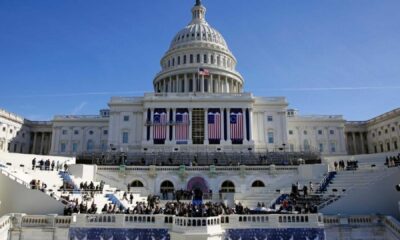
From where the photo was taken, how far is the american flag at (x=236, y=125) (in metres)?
71.2

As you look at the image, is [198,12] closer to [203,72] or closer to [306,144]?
[203,72]

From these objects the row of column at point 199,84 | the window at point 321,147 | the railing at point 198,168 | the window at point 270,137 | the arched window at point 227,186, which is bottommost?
the arched window at point 227,186

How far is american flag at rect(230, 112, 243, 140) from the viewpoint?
71250mm

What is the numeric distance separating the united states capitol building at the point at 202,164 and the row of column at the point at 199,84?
33 centimetres

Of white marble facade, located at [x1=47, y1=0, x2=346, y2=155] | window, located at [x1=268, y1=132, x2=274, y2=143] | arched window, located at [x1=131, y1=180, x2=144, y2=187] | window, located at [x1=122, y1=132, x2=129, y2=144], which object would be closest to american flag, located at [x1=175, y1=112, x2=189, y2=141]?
white marble facade, located at [x1=47, y1=0, x2=346, y2=155]

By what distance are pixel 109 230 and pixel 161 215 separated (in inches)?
149

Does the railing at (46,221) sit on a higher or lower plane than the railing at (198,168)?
lower

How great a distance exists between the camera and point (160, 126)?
72.1m

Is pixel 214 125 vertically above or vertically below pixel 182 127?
above

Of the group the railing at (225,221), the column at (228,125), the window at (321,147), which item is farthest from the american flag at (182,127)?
the railing at (225,221)

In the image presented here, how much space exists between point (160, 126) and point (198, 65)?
27.3 m

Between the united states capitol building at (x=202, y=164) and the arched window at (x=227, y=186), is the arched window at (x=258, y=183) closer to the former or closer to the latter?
the united states capitol building at (x=202, y=164)

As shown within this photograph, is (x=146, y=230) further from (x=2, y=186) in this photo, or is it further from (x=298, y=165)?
(x=298, y=165)

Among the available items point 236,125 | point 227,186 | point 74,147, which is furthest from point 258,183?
point 74,147
